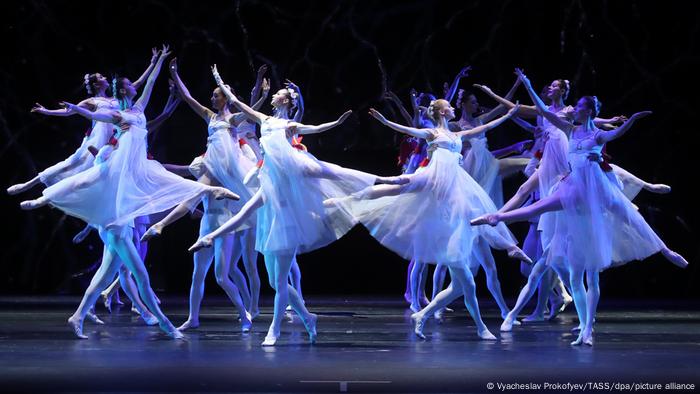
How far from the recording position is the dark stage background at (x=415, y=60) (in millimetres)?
9320

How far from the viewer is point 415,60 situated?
931cm

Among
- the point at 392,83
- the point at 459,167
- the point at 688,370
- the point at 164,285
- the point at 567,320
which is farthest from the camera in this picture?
the point at 164,285

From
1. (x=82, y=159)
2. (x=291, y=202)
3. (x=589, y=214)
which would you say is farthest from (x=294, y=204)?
(x=82, y=159)

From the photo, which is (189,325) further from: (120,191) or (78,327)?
(120,191)

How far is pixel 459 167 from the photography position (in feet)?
20.1

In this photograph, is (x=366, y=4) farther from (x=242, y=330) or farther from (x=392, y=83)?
(x=242, y=330)

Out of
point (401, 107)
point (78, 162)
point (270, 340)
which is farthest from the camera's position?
point (401, 107)

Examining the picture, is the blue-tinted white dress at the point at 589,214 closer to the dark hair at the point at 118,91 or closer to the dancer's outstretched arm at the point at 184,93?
the dancer's outstretched arm at the point at 184,93

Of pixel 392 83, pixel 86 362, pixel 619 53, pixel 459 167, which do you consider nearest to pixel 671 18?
pixel 619 53

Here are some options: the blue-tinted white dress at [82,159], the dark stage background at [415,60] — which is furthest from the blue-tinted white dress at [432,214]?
the dark stage background at [415,60]

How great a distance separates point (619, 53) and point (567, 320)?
3130mm

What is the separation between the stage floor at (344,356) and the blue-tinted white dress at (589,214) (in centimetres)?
53

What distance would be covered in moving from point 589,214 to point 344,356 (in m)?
1.70

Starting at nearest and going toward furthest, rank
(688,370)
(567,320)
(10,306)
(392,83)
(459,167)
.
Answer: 1. (688,370)
2. (459,167)
3. (567,320)
4. (10,306)
5. (392,83)
